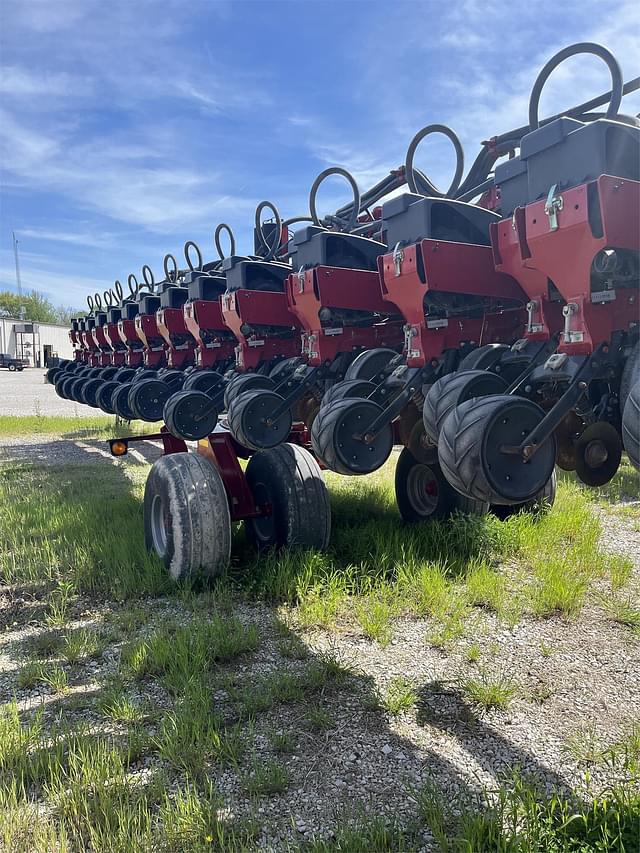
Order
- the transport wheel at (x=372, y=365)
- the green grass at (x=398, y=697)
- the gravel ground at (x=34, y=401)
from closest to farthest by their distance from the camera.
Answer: the green grass at (x=398, y=697)
the transport wheel at (x=372, y=365)
the gravel ground at (x=34, y=401)

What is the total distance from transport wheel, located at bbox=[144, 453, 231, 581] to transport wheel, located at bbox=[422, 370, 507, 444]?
1464 mm

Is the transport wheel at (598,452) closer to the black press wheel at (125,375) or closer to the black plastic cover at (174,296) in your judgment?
the black plastic cover at (174,296)

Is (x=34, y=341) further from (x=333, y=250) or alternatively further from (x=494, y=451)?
(x=494, y=451)

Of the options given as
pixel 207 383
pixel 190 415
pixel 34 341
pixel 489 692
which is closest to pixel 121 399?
pixel 207 383

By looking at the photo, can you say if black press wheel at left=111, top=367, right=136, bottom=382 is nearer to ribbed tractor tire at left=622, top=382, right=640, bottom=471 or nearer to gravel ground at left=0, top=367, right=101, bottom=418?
gravel ground at left=0, top=367, right=101, bottom=418

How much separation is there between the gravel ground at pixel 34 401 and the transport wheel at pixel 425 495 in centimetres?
1140

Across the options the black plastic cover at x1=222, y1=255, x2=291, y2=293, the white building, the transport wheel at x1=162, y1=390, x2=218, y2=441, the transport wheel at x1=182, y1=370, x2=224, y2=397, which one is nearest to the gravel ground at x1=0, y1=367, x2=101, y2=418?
the transport wheel at x1=182, y1=370, x2=224, y2=397

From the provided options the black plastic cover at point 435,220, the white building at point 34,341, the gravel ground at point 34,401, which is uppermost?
the white building at point 34,341

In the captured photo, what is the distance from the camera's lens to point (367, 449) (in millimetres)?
3066

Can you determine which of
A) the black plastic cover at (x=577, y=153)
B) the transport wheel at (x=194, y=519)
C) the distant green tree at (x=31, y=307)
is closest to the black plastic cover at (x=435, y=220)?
the black plastic cover at (x=577, y=153)

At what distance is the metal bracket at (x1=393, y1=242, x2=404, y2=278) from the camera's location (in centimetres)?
308

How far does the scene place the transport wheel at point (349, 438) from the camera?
2.98 meters

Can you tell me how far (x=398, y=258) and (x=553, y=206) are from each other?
0.91 meters

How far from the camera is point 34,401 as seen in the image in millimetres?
18797
